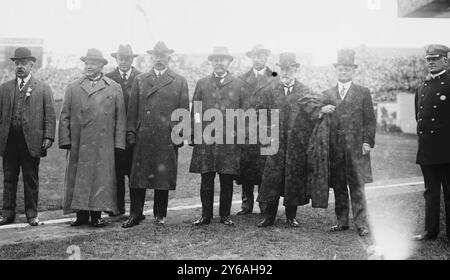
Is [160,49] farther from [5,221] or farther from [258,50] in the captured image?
[5,221]

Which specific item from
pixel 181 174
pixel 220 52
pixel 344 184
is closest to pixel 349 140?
pixel 344 184

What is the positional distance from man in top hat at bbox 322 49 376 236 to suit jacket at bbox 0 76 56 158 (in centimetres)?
359

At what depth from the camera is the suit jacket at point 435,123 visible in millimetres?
5316

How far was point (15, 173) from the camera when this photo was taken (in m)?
6.35

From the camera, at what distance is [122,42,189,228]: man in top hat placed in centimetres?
614

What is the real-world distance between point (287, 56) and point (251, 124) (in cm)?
97

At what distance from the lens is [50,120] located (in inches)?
252

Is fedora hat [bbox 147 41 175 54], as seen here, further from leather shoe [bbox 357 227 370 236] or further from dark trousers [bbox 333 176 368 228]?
leather shoe [bbox 357 227 370 236]

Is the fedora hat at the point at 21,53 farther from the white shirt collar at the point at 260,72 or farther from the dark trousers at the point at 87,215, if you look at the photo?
the white shirt collar at the point at 260,72

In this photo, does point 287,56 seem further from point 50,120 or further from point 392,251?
point 50,120

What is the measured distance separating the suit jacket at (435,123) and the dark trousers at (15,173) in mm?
4787

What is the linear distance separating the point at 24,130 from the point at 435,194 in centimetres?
510

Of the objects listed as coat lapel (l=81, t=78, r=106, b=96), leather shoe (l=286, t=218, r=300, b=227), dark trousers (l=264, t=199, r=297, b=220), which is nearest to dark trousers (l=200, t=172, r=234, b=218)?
dark trousers (l=264, t=199, r=297, b=220)
